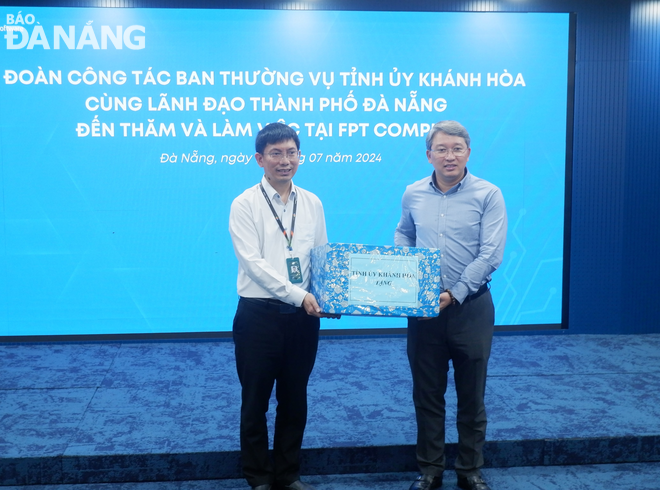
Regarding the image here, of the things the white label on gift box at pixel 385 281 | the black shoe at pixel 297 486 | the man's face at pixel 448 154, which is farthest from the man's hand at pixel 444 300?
the black shoe at pixel 297 486

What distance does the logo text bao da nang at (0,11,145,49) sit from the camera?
3957 millimetres

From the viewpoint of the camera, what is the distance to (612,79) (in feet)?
14.1

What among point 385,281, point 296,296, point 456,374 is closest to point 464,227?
point 385,281

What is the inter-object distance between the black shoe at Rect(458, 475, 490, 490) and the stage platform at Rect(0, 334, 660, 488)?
25 cm

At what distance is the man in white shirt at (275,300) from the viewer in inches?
85.0

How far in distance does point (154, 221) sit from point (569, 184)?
280 centimetres

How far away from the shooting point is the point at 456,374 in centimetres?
238

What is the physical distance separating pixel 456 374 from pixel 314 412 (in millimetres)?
823

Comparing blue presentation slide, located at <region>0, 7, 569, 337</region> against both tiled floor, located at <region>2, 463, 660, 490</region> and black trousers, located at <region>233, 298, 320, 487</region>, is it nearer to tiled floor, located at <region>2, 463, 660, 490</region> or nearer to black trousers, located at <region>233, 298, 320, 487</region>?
tiled floor, located at <region>2, 463, 660, 490</region>

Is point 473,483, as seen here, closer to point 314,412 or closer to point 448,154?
point 314,412

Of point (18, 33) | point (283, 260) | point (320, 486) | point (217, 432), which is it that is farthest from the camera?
point (18, 33)

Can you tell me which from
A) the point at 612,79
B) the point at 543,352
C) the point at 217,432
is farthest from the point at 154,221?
the point at 612,79

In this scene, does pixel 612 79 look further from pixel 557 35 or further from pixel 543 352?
pixel 543 352

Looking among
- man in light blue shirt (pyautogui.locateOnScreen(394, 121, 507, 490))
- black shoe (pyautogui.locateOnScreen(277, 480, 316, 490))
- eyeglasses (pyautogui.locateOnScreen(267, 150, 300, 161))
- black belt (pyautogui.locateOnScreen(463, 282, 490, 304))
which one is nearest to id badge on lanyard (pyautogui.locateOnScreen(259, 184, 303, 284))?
eyeglasses (pyautogui.locateOnScreen(267, 150, 300, 161))
